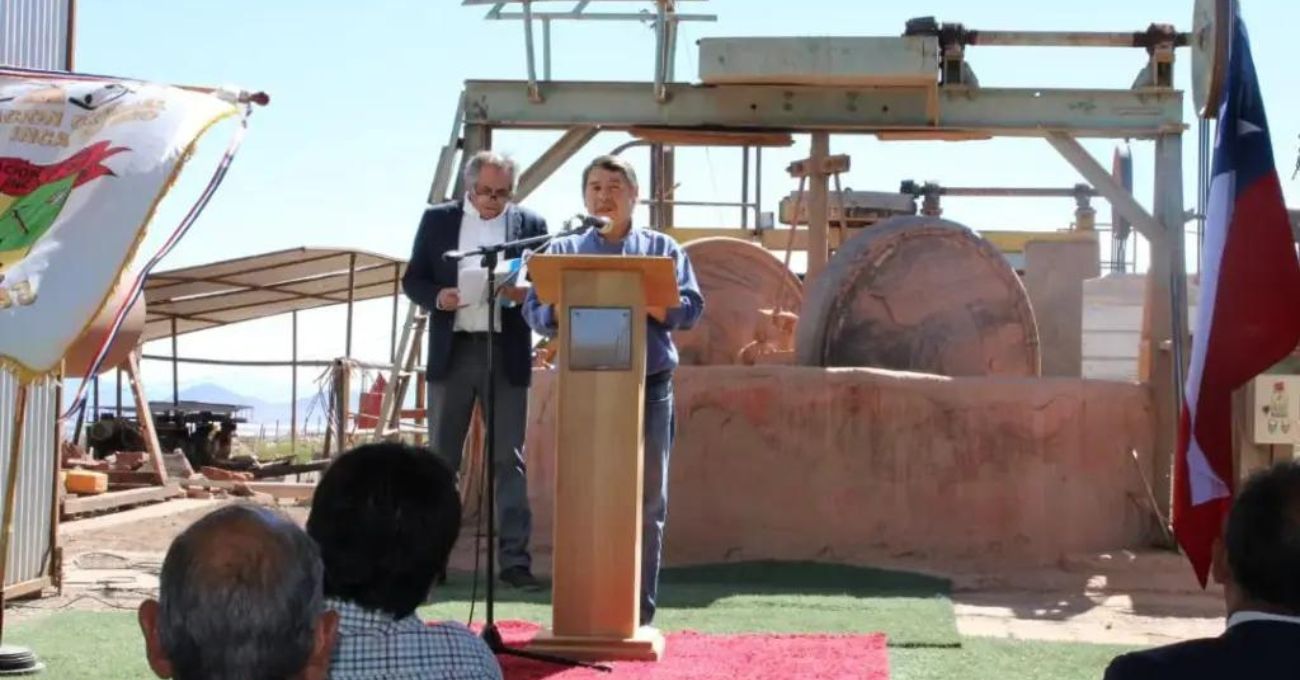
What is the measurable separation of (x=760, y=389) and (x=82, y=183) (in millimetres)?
5359

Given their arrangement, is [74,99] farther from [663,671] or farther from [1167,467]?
[1167,467]

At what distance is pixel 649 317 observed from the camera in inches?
233

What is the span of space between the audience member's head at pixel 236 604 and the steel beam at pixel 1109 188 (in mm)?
7979

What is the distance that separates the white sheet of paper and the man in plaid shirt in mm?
3472

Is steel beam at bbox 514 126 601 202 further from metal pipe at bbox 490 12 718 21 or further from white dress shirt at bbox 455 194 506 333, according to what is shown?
white dress shirt at bbox 455 194 506 333

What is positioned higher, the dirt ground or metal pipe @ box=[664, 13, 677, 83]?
metal pipe @ box=[664, 13, 677, 83]

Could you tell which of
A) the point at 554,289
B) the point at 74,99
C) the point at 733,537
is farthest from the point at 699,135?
the point at 74,99

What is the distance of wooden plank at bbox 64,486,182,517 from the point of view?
11469 millimetres

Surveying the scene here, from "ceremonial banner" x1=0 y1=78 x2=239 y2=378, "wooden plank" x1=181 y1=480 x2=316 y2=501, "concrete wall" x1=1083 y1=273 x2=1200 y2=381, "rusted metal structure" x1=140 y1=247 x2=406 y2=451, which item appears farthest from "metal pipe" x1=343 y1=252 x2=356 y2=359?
"ceremonial banner" x1=0 y1=78 x2=239 y2=378

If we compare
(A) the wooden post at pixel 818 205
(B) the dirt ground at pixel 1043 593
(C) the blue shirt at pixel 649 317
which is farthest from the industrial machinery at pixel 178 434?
(C) the blue shirt at pixel 649 317

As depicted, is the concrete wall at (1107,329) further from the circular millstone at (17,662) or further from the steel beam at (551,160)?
the circular millstone at (17,662)

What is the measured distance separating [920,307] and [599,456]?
5305 millimetres

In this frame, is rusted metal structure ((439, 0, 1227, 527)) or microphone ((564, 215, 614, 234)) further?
rusted metal structure ((439, 0, 1227, 527))

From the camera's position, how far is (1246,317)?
4219 millimetres
